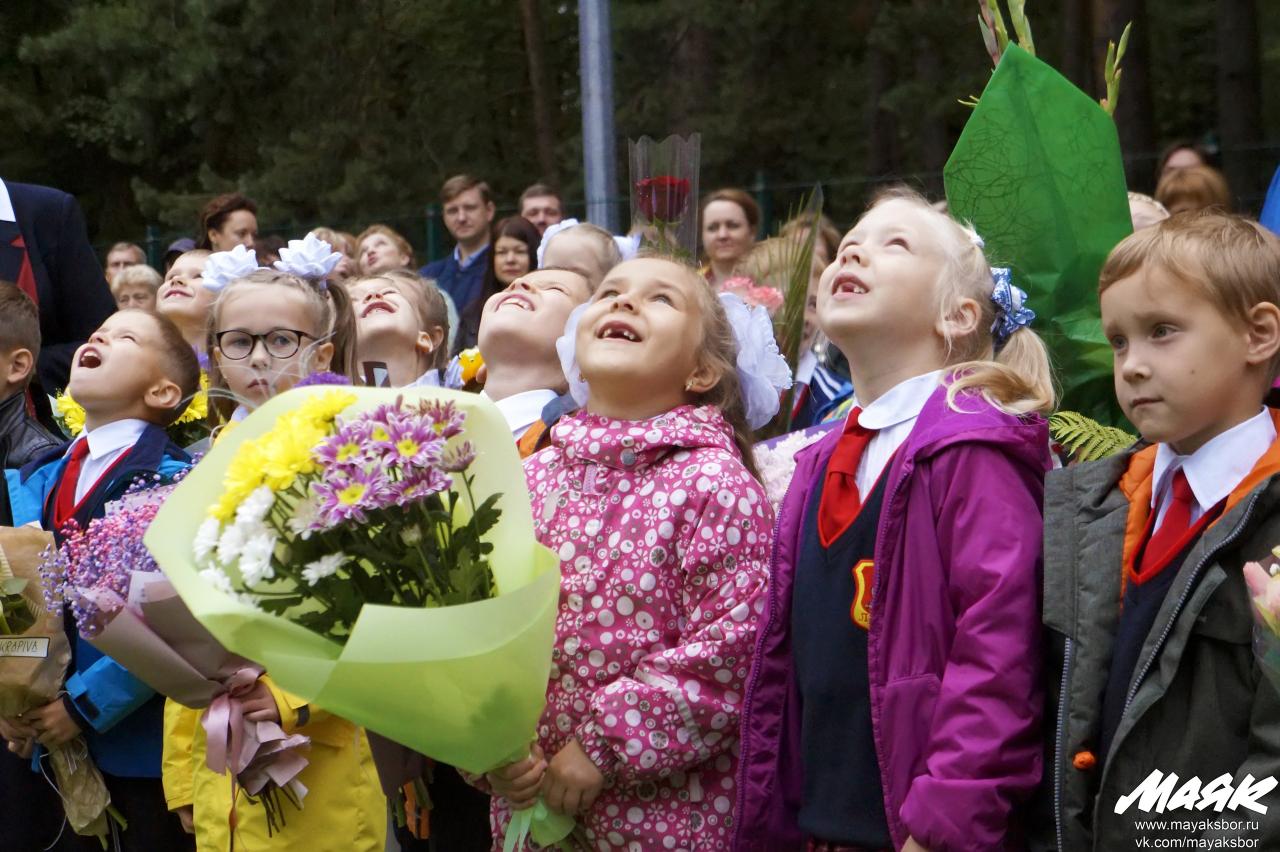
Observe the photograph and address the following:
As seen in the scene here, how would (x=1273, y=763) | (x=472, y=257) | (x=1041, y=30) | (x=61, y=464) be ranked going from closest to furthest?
(x=1273, y=763) → (x=61, y=464) → (x=472, y=257) → (x=1041, y=30)

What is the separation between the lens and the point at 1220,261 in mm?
2773

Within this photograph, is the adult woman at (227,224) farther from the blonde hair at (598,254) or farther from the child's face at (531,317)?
the child's face at (531,317)

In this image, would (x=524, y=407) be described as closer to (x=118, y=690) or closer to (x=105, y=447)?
(x=105, y=447)

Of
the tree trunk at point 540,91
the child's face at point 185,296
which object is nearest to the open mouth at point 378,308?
the child's face at point 185,296

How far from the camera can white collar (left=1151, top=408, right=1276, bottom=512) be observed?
8.98 ft

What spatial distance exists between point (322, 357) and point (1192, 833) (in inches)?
108

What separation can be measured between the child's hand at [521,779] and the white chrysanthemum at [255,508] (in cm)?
76

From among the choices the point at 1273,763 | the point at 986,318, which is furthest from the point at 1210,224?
the point at 1273,763

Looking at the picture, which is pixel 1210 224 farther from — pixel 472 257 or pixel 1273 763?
pixel 472 257

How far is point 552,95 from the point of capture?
19.4 m

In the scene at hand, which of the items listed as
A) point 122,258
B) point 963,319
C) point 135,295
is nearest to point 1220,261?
point 963,319

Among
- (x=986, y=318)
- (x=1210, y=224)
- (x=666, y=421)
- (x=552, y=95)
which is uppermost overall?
(x=1210, y=224)

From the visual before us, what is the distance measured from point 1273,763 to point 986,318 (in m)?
1.16

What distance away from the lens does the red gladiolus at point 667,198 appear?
4.09 m
